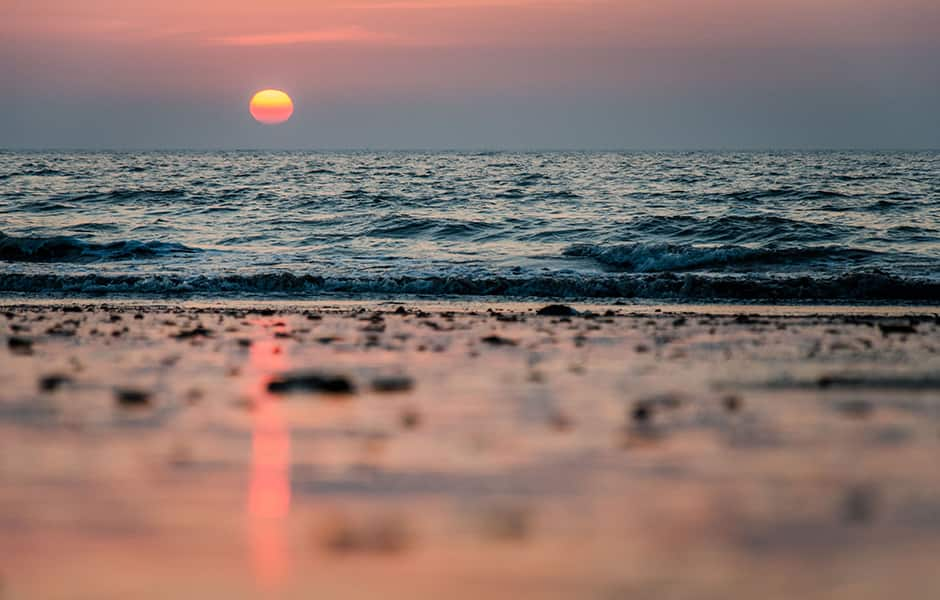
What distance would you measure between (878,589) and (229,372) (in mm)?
5400

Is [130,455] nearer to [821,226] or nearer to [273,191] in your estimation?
[821,226]

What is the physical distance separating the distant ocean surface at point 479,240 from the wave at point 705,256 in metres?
0.06

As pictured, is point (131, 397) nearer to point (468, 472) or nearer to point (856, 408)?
point (468, 472)

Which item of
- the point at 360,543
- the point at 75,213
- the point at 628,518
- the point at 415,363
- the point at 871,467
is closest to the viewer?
the point at 360,543

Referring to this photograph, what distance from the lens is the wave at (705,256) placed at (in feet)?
68.3

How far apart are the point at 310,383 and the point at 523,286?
380 inches

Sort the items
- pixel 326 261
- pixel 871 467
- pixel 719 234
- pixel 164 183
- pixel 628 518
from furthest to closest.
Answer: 1. pixel 164 183
2. pixel 719 234
3. pixel 326 261
4. pixel 871 467
5. pixel 628 518

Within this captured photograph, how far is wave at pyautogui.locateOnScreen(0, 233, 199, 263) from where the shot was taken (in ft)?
74.7

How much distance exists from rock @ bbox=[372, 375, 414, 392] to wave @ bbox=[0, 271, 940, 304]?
874 centimetres

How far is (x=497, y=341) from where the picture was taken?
Result: 9.55 metres

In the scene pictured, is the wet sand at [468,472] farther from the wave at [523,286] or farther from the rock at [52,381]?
the wave at [523,286]

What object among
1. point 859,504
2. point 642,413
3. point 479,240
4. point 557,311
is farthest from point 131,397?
point 479,240

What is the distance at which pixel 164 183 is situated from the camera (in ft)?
154

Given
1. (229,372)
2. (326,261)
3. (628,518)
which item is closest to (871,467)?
(628,518)
